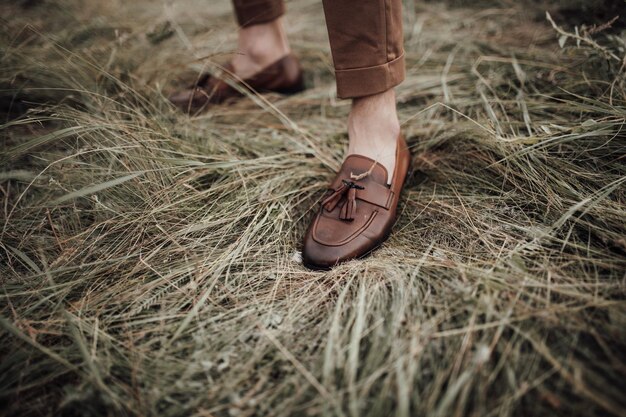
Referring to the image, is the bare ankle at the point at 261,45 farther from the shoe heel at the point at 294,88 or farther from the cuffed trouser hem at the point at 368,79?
the cuffed trouser hem at the point at 368,79

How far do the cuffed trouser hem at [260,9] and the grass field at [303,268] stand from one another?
385 mm

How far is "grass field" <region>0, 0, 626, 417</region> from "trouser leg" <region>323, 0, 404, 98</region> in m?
0.19

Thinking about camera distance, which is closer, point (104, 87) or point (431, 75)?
point (104, 87)

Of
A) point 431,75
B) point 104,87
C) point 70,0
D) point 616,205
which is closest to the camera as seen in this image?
point 616,205

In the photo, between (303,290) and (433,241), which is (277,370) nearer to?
(303,290)

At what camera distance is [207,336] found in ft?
2.67

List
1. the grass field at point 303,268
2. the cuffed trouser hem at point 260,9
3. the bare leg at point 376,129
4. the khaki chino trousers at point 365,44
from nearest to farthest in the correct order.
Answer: the grass field at point 303,268 → the khaki chino trousers at point 365,44 → the bare leg at point 376,129 → the cuffed trouser hem at point 260,9

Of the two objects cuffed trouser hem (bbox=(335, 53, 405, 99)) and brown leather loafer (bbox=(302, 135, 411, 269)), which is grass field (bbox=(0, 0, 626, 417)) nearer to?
brown leather loafer (bbox=(302, 135, 411, 269))

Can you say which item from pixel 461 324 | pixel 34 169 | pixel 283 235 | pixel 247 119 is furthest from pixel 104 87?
pixel 461 324

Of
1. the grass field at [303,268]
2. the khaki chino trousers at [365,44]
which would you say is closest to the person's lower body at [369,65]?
the khaki chino trousers at [365,44]

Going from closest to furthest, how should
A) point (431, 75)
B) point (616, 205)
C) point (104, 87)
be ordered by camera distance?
point (616, 205)
point (104, 87)
point (431, 75)

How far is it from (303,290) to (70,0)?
2.85 meters

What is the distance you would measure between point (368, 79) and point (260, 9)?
80 cm

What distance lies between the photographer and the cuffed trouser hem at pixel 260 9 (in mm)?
1535
